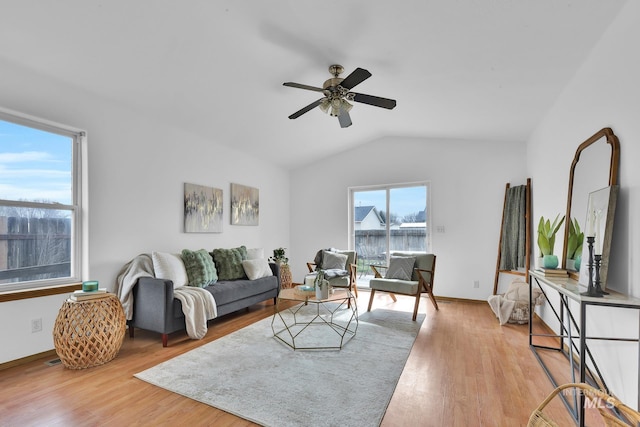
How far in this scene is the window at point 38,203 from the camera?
2.83 metres

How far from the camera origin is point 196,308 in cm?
344

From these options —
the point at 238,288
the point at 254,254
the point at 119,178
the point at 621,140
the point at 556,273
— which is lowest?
the point at 238,288

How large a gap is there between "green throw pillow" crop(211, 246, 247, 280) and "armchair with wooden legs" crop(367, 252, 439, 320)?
6.21 ft

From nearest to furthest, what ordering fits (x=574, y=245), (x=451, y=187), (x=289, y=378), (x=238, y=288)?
(x=289, y=378) → (x=574, y=245) → (x=238, y=288) → (x=451, y=187)

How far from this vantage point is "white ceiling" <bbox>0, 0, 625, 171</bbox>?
225 cm

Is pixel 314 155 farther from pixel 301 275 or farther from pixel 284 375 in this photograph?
pixel 284 375

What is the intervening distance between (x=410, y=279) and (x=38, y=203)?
14.4 ft

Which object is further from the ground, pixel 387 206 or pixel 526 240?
pixel 387 206

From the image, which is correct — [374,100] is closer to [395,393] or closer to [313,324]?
[395,393]

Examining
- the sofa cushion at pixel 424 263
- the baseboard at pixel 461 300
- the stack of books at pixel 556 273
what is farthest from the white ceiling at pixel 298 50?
the baseboard at pixel 461 300

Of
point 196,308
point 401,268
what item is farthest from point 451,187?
point 196,308

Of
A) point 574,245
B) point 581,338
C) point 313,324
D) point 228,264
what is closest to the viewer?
point 581,338

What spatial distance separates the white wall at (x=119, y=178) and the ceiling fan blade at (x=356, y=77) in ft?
7.09

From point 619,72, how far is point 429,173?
11.3ft
